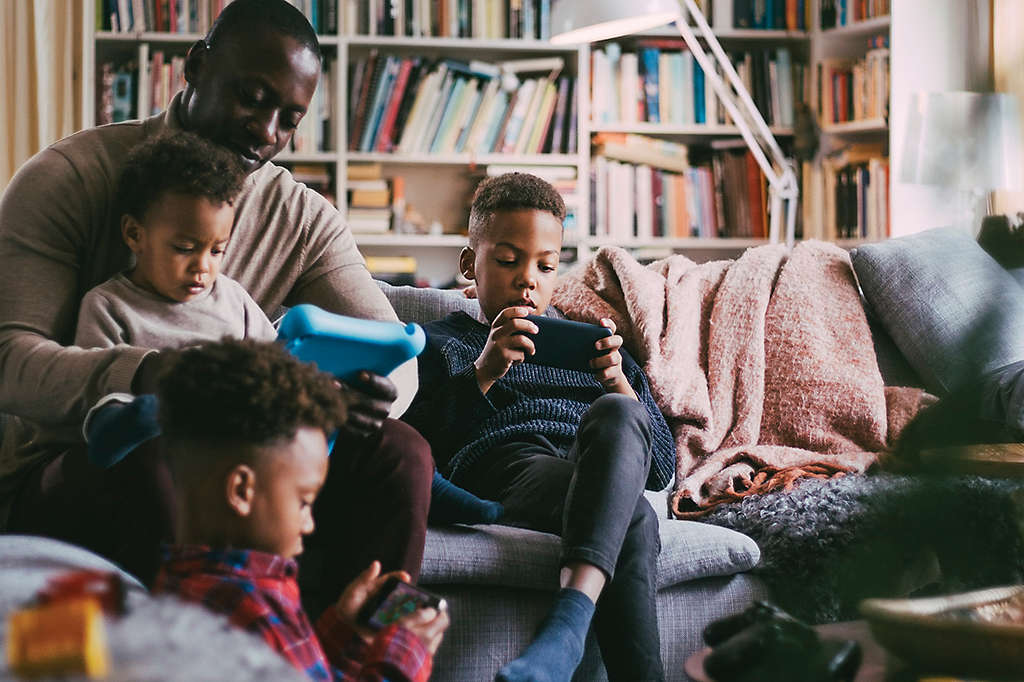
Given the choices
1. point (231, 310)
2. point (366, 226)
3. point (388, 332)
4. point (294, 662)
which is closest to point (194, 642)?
point (294, 662)

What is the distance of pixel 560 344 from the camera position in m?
1.63

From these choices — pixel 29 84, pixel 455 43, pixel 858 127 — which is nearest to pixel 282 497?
pixel 29 84

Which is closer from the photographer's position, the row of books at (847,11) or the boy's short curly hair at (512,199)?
the boy's short curly hair at (512,199)

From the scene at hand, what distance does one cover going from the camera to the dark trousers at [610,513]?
52.2 inches

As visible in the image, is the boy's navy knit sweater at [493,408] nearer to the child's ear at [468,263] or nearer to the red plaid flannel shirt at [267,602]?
the child's ear at [468,263]

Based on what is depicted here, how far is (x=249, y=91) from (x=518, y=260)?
55 centimetres

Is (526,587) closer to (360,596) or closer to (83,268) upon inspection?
(360,596)

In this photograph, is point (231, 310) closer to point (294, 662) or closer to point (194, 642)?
point (294, 662)

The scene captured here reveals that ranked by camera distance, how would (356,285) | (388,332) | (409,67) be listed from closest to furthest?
(388,332)
(356,285)
(409,67)

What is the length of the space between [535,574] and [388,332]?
1.63 ft

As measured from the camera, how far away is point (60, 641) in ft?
1.44

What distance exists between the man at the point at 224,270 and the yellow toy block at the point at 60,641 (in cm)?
65

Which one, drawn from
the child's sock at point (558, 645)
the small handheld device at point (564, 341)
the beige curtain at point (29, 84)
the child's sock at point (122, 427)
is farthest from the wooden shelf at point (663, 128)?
the child's sock at point (122, 427)

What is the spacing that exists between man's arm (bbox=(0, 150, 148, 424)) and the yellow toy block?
26.9 inches
